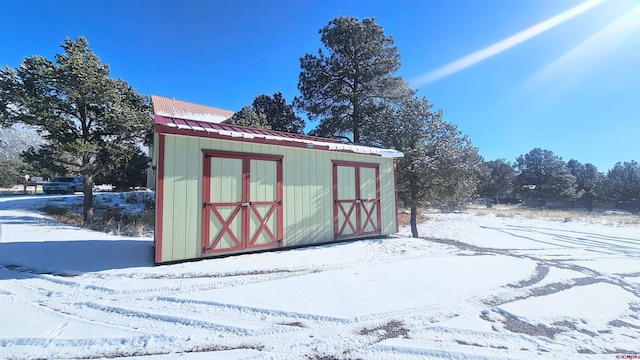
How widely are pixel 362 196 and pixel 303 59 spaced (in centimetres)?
1163

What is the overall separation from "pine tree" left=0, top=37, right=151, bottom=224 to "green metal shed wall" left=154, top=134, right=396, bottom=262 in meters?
6.32

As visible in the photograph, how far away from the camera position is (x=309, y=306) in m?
3.09

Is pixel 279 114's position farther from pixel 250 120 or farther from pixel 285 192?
pixel 285 192

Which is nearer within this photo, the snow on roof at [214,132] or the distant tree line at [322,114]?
the snow on roof at [214,132]

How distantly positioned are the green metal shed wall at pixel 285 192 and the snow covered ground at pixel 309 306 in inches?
23.9

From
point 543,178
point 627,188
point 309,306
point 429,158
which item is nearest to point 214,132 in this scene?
→ point 309,306

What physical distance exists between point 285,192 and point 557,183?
38.4 metres

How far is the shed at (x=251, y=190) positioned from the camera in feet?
15.4

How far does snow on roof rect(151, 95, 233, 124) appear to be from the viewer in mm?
16781

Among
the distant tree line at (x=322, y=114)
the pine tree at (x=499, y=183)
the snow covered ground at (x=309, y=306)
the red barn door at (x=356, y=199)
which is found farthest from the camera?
the pine tree at (x=499, y=183)

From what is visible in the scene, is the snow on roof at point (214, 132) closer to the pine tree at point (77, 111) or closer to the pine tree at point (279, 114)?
the pine tree at point (77, 111)

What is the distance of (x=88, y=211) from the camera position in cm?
964

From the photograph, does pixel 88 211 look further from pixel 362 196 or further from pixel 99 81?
pixel 362 196

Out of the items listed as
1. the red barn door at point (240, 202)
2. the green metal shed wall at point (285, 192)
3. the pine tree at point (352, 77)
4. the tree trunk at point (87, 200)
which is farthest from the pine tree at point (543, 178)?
the tree trunk at point (87, 200)
